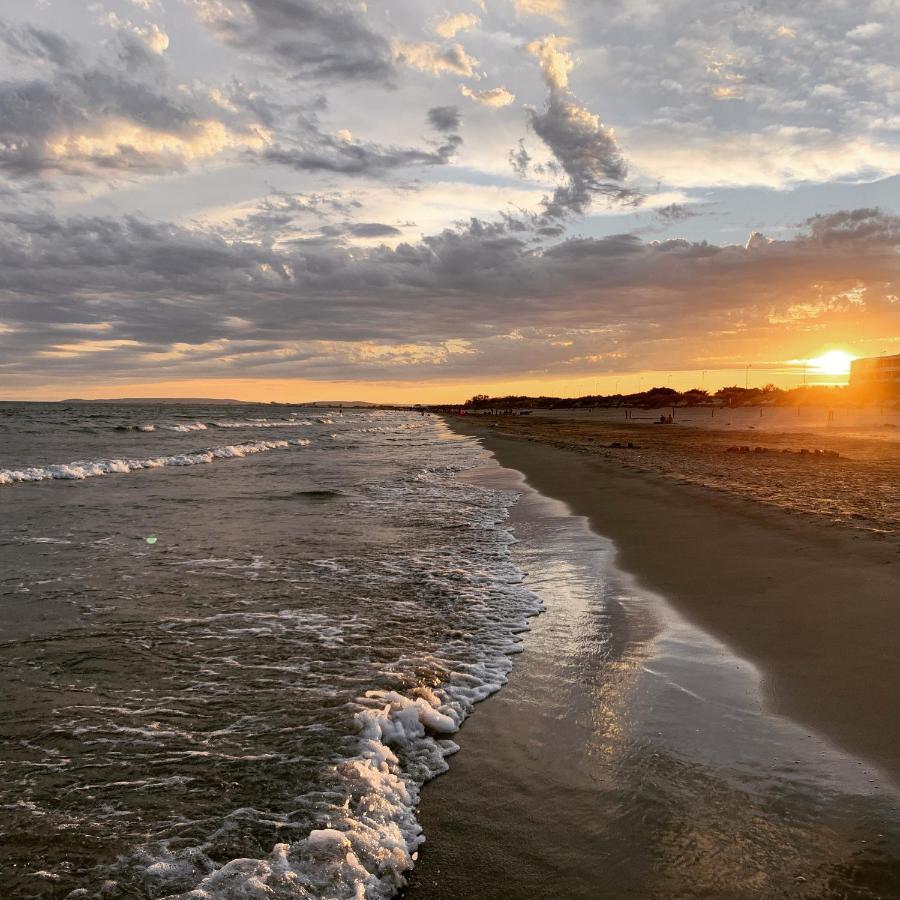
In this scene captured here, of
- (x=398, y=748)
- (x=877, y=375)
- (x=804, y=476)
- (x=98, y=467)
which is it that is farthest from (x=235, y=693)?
(x=877, y=375)

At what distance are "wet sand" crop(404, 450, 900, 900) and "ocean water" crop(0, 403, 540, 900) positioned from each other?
1.15ft

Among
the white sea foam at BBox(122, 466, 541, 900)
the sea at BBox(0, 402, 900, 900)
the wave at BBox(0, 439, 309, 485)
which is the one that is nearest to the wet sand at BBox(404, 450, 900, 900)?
the sea at BBox(0, 402, 900, 900)

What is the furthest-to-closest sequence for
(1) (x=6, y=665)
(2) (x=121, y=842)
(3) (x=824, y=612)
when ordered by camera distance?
(3) (x=824, y=612), (1) (x=6, y=665), (2) (x=121, y=842)

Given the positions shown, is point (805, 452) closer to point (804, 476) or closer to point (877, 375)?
point (804, 476)

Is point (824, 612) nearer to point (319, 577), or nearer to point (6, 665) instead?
point (319, 577)

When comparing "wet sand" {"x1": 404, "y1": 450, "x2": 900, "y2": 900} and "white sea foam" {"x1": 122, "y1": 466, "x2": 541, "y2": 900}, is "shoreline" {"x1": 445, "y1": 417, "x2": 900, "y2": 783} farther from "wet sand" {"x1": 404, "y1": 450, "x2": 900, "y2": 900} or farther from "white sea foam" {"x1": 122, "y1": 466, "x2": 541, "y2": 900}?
"white sea foam" {"x1": 122, "y1": 466, "x2": 541, "y2": 900}

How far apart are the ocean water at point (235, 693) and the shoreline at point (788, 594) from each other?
2.36 metres

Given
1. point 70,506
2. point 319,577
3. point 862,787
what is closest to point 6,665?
point 319,577

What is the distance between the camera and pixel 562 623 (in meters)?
7.61

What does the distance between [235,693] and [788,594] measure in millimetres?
6599

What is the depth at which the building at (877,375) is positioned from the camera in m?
110

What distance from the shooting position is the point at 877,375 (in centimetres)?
11806

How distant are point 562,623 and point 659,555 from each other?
12.3ft

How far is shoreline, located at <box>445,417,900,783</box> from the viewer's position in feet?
17.1
